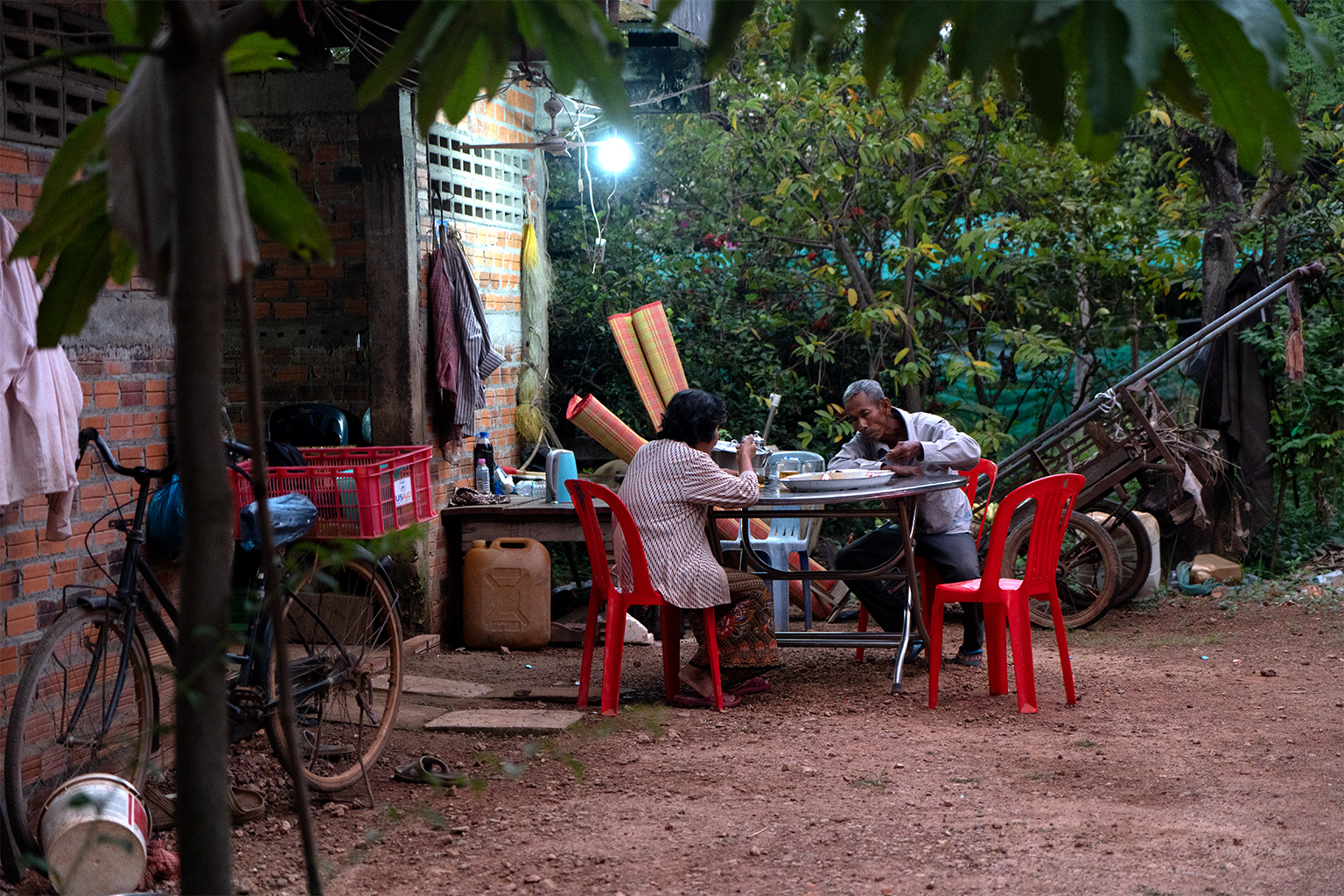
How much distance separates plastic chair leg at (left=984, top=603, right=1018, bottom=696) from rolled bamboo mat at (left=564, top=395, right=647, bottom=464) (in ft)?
9.28

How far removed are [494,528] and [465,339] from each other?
3.92ft

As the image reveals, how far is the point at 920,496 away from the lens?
6.73 m

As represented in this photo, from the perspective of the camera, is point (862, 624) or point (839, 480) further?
point (862, 624)

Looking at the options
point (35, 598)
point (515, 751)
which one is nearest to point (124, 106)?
point (35, 598)

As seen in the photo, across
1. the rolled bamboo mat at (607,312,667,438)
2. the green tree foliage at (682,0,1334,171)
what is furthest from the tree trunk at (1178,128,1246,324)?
the green tree foliage at (682,0,1334,171)

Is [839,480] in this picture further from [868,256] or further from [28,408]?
Result: [868,256]

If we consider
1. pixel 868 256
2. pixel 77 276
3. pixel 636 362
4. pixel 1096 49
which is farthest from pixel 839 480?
pixel 1096 49

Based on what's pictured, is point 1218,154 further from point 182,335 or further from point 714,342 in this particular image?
point 182,335

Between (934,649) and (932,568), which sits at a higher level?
(932,568)

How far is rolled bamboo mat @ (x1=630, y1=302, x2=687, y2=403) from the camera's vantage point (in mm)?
8750

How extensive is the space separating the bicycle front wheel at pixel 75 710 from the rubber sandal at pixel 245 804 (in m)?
0.32

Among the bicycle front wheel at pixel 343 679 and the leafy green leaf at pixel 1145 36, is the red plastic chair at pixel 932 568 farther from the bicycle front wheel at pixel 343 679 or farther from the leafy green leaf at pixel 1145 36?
the leafy green leaf at pixel 1145 36

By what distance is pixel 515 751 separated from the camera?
17.9 feet

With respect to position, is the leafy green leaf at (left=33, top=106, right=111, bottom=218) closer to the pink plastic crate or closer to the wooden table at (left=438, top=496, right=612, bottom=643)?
the pink plastic crate
